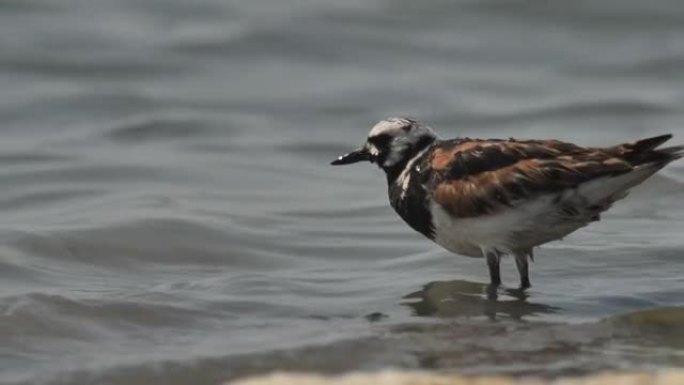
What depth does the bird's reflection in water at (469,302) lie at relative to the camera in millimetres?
6879

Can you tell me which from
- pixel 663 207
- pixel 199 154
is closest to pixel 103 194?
pixel 199 154

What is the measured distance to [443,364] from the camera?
5926 millimetres

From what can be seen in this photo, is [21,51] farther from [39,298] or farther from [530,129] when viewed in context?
[39,298]

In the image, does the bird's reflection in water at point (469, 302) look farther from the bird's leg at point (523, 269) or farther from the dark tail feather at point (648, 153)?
the dark tail feather at point (648, 153)

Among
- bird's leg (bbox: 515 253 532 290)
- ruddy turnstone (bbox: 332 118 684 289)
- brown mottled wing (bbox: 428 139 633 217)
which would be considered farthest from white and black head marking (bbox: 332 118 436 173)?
bird's leg (bbox: 515 253 532 290)

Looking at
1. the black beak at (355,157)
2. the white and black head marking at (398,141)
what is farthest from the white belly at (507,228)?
the black beak at (355,157)

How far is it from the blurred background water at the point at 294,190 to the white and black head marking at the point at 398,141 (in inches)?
21.6

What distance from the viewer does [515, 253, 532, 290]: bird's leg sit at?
7234 mm

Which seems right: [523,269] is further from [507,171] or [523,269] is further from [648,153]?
[648,153]

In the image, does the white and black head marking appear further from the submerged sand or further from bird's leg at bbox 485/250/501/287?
the submerged sand

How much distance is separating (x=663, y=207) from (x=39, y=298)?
372 centimetres

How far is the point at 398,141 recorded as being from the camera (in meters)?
7.47

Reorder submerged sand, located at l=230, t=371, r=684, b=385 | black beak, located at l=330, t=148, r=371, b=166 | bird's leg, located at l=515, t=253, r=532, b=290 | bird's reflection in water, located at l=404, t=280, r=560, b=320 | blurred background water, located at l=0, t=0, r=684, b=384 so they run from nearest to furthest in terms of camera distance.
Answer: submerged sand, located at l=230, t=371, r=684, b=385, blurred background water, located at l=0, t=0, r=684, b=384, bird's reflection in water, located at l=404, t=280, r=560, b=320, bird's leg, located at l=515, t=253, r=532, b=290, black beak, located at l=330, t=148, r=371, b=166

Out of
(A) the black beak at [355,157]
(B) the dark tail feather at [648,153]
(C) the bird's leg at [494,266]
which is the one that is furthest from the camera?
(A) the black beak at [355,157]
